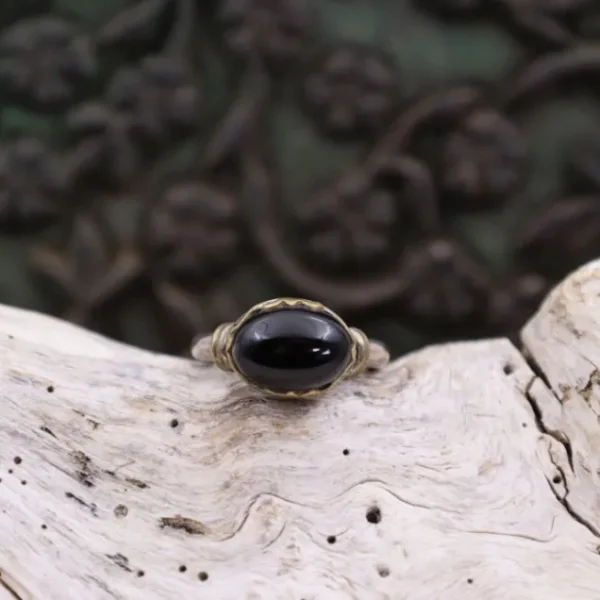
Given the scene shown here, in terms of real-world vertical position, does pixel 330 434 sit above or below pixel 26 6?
below

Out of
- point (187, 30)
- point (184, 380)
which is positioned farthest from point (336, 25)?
point (184, 380)

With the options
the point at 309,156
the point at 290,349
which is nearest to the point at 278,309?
the point at 290,349

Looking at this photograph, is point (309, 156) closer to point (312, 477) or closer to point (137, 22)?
point (137, 22)

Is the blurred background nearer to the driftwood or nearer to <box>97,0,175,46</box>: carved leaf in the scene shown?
<box>97,0,175,46</box>: carved leaf

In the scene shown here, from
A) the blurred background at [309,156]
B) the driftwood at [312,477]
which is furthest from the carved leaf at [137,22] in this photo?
the driftwood at [312,477]

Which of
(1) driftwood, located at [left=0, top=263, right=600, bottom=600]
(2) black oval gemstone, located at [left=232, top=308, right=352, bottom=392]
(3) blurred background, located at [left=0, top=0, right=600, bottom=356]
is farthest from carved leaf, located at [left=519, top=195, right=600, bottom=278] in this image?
(2) black oval gemstone, located at [left=232, top=308, right=352, bottom=392]

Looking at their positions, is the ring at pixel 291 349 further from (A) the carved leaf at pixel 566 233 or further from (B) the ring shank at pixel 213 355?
(A) the carved leaf at pixel 566 233

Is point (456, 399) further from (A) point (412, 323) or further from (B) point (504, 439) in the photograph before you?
(A) point (412, 323)
